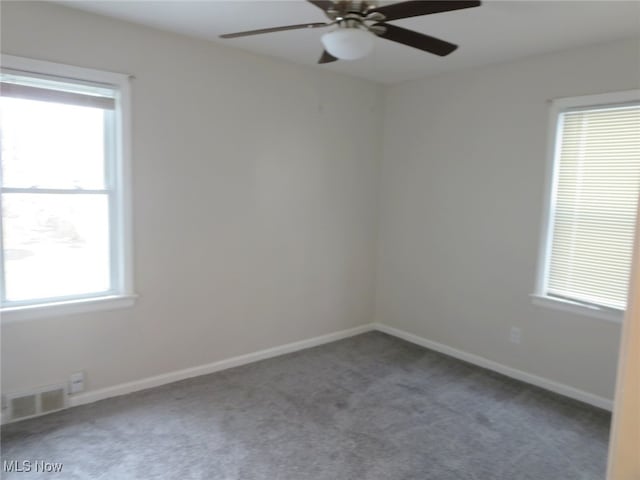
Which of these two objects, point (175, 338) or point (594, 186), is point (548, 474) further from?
point (175, 338)

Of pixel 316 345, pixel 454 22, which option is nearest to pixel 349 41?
pixel 454 22

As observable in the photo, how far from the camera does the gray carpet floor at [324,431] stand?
2.36m

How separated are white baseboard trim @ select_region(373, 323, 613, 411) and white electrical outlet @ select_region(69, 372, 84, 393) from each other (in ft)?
9.23

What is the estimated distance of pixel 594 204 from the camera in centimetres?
313

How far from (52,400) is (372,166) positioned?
3.30 meters

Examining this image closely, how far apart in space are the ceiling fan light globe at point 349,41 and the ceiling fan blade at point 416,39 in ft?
0.66

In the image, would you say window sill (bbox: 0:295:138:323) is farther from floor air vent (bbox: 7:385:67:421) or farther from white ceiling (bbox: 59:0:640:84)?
white ceiling (bbox: 59:0:640:84)

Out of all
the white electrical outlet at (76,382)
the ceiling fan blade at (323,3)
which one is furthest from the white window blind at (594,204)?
the white electrical outlet at (76,382)

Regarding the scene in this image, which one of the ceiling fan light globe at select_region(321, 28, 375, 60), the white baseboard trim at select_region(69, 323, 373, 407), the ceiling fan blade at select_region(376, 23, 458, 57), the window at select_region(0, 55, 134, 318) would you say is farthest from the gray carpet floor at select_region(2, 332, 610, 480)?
the ceiling fan blade at select_region(376, 23, 458, 57)

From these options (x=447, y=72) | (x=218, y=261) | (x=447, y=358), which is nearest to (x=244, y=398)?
(x=218, y=261)

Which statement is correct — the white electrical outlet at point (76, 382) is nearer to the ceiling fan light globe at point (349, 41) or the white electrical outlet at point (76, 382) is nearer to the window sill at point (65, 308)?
the window sill at point (65, 308)

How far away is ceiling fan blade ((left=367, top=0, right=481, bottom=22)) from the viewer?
1.76 metres

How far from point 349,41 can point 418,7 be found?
312mm

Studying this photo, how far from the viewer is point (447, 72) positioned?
12.8 feet
